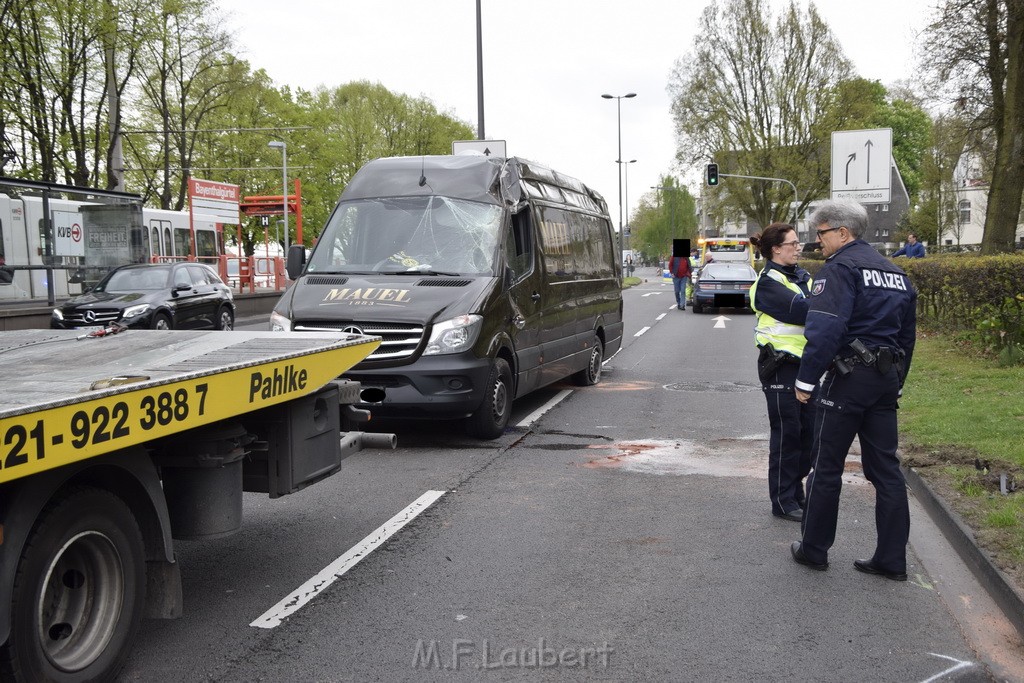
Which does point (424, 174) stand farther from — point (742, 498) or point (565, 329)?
point (742, 498)

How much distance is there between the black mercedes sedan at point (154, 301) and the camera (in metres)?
17.8

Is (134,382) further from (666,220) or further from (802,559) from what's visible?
(666,220)

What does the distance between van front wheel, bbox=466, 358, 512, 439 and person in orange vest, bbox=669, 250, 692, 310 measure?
913 inches

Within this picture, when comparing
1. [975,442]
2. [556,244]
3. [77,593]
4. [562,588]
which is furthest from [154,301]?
[77,593]

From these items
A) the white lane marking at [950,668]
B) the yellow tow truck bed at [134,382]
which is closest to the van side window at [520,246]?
the yellow tow truck bed at [134,382]

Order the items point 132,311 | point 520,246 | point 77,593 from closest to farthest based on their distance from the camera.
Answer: point 77,593 < point 520,246 < point 132,311

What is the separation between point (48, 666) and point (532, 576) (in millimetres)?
2412

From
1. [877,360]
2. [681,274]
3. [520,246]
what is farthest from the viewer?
[681,274]

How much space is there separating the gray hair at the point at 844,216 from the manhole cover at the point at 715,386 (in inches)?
300

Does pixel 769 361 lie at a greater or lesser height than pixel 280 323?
lesser

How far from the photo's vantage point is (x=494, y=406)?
8.86 m

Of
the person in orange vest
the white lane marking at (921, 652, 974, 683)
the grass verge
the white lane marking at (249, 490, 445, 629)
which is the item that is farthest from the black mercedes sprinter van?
the person in orange vest

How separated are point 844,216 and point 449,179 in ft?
17.5

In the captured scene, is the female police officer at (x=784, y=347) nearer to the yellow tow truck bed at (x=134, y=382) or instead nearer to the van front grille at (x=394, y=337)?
the yellow tow truck bed at (x=134, y=382)
